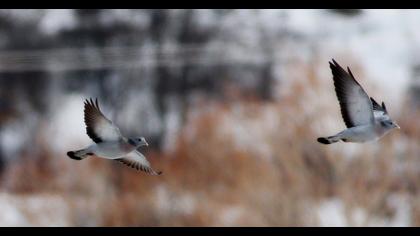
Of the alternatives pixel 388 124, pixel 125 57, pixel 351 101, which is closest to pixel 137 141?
pixel 351 101

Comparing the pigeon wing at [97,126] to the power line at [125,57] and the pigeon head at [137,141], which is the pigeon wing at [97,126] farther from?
the power line at [125,57]

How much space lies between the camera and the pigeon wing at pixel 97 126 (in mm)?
3330

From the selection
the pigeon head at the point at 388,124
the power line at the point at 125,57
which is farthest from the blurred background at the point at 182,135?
the pigeon head at the point at 388,124

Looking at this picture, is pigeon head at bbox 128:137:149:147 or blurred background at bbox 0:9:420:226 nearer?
pigeon head at bbox 128:137:149:147

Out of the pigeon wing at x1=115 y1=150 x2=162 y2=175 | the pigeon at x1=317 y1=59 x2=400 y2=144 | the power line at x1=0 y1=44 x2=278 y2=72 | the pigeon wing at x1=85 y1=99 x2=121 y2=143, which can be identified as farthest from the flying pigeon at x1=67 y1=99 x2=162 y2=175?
the power line at x1=0 y1=44 x2=278 y2=72

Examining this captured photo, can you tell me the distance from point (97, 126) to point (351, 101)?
90 centimetres

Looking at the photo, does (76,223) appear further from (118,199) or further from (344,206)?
(344,206)

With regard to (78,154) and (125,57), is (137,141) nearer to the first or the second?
(78,154)

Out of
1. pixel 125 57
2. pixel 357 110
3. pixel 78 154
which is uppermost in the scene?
pixel 125 57

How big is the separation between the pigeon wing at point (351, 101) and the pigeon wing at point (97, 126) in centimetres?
80

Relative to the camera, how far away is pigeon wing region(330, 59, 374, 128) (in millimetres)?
3408

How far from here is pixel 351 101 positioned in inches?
135

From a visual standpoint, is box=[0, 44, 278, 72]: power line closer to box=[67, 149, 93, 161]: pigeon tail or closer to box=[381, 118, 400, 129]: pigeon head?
box=[381, 118, 400, 129]: pigeon head

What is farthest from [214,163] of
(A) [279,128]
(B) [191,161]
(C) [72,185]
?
(C) [72,185]
